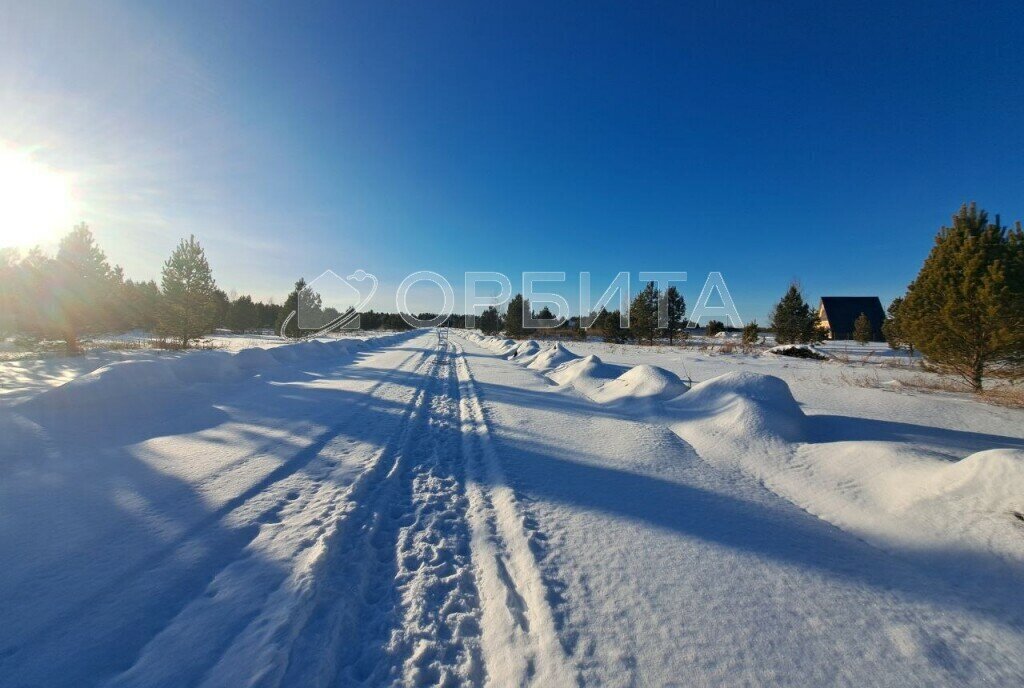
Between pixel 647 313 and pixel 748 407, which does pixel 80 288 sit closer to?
pixel 748 407

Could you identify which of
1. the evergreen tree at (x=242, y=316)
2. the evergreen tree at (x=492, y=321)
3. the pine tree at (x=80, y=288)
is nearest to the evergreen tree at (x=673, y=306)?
the evergreen tree at (x=492, y=321)

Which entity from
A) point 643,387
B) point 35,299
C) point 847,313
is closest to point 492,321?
point 847,313

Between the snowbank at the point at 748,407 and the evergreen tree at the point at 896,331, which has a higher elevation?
the evergreen tree at the point at 896,331

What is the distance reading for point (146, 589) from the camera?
7.37 feet

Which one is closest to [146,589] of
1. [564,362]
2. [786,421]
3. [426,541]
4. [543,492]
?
[426,541]

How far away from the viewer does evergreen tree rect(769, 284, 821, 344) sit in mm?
31328

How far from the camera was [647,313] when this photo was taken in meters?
38.3

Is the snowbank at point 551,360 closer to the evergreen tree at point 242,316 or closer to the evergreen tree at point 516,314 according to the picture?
the evergreen tree at point 516,314

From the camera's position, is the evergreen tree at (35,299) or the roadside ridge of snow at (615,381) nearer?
the roadside ridge of snow at (615,381)

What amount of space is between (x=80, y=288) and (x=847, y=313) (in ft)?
215

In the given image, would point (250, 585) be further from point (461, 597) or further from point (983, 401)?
point (983, 401)

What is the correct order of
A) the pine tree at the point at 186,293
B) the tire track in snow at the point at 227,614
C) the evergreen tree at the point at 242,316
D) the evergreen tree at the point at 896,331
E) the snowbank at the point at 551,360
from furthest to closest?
the evergreen tree at the point at 242,316 → the pine tree at the point at 186,293 → the snowbank at the point at 551,360 → the evergreen tree at the point at 896,331 → the tire track in snow at the point at 227,614

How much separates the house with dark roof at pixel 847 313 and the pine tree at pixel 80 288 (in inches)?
2411

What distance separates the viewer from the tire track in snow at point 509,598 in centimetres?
182
